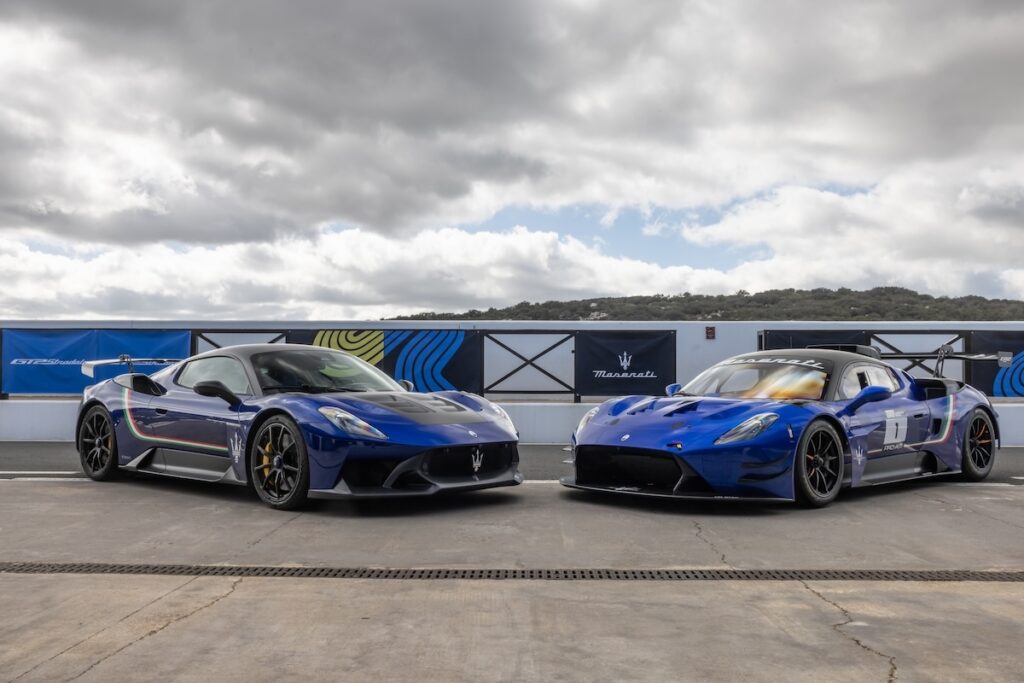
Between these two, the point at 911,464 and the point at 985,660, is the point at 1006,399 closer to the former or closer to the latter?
the point at 911,464

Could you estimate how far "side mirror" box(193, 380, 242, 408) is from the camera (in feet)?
24.0

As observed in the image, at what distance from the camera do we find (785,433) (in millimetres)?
6809

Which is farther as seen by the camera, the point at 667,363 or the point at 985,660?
the point at 667,363

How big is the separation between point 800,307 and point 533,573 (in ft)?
205

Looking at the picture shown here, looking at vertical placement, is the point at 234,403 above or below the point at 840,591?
above

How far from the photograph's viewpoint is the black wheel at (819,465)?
690 centimetres

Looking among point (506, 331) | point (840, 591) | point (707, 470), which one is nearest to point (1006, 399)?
point (506, 331)

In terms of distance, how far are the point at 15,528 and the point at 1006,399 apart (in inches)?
536

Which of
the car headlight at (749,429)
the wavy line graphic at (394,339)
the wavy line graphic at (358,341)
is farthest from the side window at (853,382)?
the wavy line graphic at (358,341)

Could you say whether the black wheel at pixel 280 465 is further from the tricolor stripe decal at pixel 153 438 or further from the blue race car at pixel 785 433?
the blue race car at pixel 785 433

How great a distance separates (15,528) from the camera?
20.1 ft

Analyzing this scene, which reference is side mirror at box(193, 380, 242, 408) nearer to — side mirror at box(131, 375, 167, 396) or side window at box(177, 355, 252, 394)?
side window at box(177, 355, 252, 394)

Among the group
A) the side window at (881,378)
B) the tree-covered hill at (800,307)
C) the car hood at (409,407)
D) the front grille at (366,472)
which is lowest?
the front grille at (366,472)

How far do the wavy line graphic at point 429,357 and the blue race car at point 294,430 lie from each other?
603 cm
